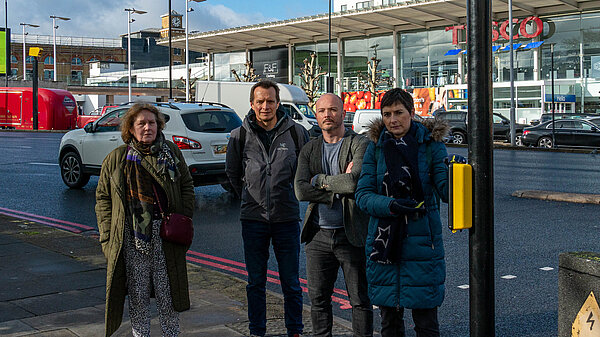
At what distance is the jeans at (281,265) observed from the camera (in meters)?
4.69

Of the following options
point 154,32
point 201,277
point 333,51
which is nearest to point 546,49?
point 333,51

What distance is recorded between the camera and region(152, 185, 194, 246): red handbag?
14.4ft

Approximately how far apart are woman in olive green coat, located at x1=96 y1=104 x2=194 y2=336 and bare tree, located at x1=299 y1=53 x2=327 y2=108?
51.1 meters

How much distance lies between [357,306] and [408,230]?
2.50 feet

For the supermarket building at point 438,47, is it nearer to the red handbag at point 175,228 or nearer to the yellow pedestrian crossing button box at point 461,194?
the red handbag at point 175,228

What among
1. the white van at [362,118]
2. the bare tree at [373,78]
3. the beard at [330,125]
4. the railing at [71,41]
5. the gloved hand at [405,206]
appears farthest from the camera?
the railing at [71,41]

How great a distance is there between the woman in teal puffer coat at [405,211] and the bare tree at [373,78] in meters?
49.4

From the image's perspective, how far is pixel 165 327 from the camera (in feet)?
14.8

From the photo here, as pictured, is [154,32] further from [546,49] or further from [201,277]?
[201,277]

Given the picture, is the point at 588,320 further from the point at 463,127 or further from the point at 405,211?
the point at 463,127

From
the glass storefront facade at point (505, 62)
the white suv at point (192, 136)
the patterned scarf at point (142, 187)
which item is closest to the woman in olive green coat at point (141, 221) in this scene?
the patterned scarf at point (142, 187)

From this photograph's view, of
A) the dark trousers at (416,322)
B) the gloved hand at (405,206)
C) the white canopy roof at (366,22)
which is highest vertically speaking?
the white canopy roof at (366,22)

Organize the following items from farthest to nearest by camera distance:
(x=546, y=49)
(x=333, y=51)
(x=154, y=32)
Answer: (x=154, y=32) → (x=333, y=51) → (x=546, y=49)

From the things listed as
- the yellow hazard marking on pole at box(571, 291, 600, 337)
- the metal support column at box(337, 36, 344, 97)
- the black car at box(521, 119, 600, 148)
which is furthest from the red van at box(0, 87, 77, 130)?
the yellow hazard marking on pole at box(571, 291, 600, 337)
